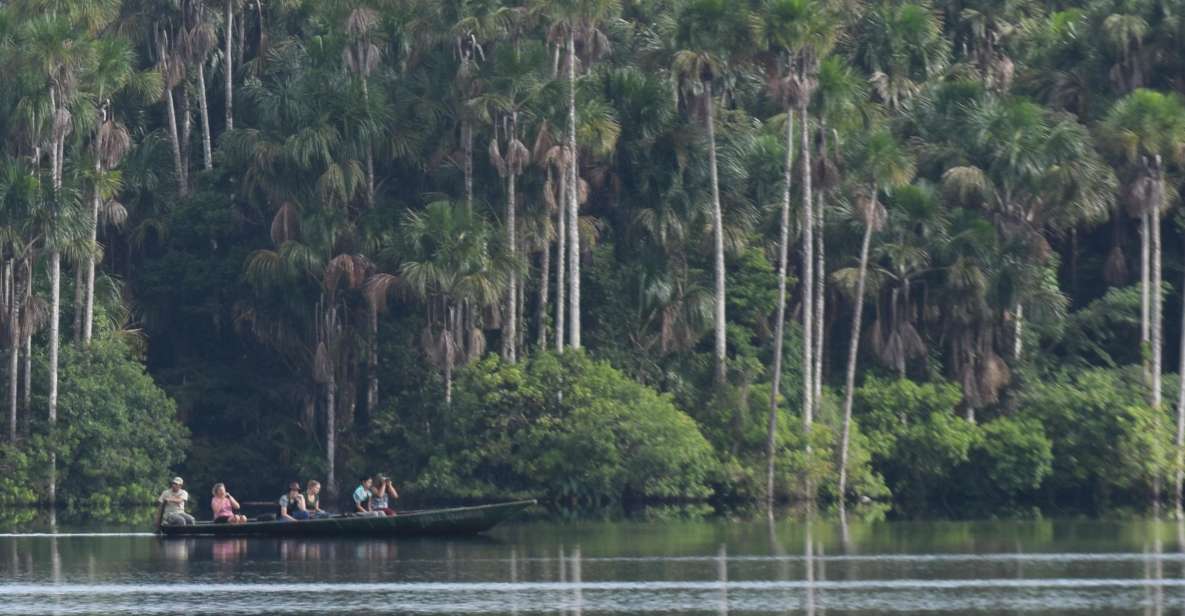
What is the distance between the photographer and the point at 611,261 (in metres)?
70.6

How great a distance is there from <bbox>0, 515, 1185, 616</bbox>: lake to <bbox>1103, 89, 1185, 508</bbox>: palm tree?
13.4 meters

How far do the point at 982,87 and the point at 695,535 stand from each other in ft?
76.5

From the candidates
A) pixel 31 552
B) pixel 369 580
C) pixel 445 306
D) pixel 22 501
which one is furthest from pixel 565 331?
pixel 369 580

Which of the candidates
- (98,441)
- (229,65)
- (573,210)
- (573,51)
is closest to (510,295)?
(573,210)

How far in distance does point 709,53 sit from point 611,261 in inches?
352

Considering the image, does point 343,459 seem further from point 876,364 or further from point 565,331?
point 876,364

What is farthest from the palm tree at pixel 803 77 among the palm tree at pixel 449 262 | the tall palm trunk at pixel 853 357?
the palm tree at pixel 449 262

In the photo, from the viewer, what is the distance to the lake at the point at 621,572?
36.6 meters

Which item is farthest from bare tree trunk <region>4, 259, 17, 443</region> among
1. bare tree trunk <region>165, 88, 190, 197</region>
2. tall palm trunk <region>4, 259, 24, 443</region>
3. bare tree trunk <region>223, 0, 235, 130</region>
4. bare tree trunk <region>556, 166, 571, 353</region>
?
bare tree trunk <region>556, 166, 571, 353</region>

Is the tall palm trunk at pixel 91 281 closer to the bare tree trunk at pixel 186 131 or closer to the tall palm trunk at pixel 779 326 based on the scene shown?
the bare tree trunk at pixel 186 131

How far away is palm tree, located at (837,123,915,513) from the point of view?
6506 centimetres

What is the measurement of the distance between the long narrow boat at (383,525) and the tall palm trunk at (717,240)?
18.1 metres

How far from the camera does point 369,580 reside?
40.6 m

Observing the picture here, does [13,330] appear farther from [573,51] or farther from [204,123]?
[573,51]
